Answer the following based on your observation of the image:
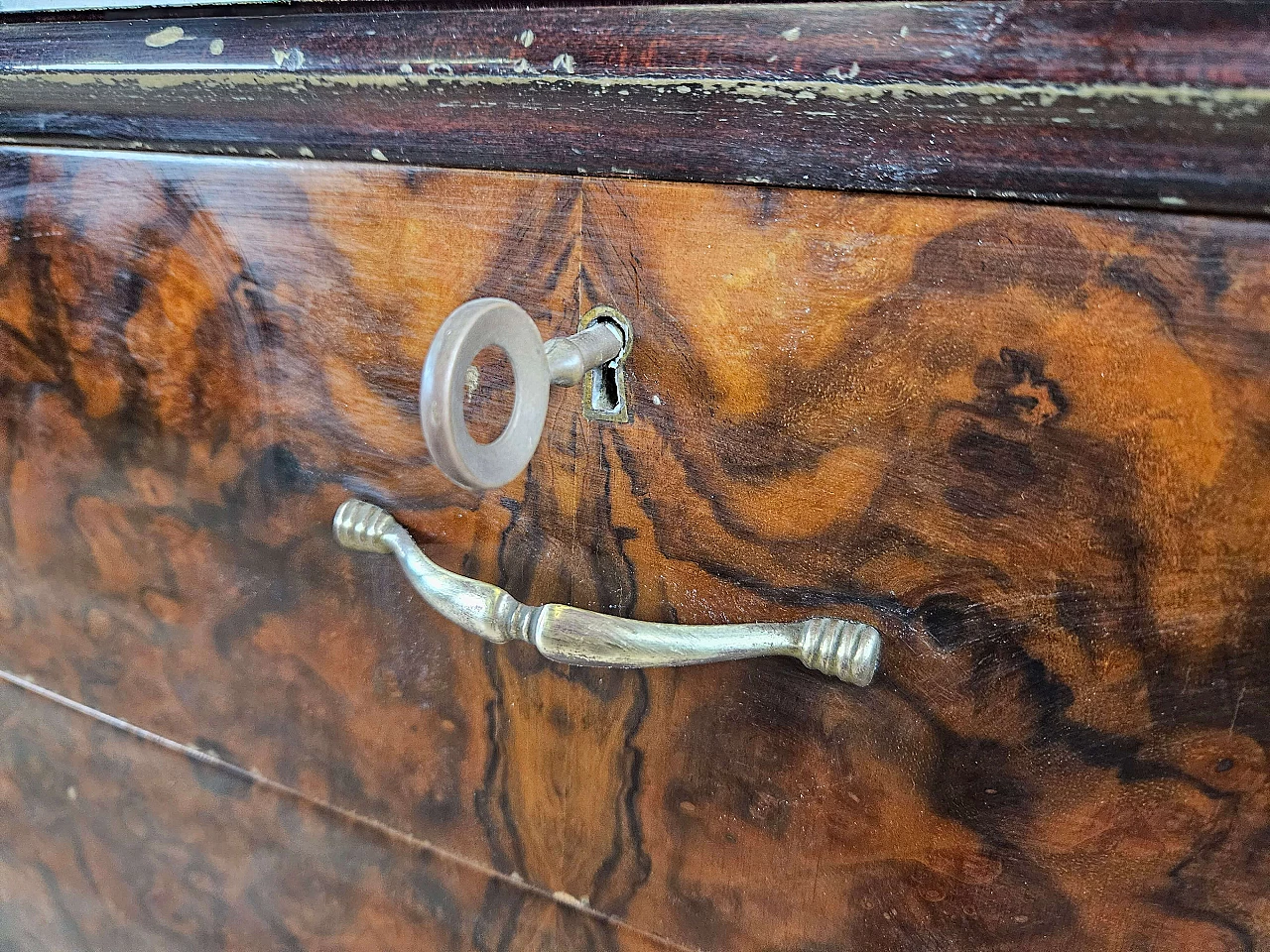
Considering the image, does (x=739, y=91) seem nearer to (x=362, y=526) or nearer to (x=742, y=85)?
(x=742, y=85)

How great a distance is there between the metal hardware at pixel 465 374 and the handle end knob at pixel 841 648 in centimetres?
8

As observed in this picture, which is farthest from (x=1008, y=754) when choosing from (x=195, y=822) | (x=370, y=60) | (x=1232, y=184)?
(x=195, y=822)

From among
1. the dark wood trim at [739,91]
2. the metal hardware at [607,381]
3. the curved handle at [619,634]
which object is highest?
the dark wood trim at [739,91]

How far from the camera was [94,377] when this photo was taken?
339mm

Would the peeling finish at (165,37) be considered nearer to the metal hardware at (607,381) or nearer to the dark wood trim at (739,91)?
the dark wood trim at (739,91)

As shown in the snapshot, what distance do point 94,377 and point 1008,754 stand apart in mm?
314

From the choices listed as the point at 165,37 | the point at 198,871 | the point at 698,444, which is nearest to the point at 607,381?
the point at 698,444

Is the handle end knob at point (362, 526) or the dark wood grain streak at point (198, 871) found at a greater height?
the handle end knob at point (362, 526)

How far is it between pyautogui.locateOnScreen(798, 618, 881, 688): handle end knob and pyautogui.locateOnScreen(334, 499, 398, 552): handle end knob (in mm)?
131

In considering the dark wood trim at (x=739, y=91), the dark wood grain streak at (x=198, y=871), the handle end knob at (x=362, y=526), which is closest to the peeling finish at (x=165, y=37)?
the dark wood trim at (x=739, y=91)

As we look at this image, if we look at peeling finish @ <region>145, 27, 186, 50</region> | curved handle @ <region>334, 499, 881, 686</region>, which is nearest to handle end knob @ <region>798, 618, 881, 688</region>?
curved handle @ <region>334, 499, 881, 686</region>

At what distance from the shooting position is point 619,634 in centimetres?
25

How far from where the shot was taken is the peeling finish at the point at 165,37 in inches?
10.7

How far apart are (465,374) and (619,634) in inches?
3.5
